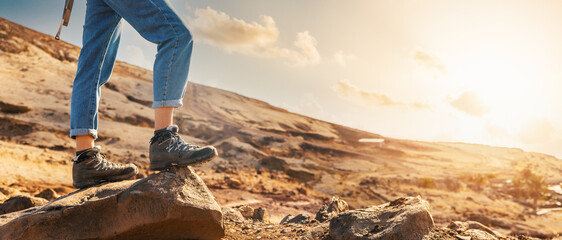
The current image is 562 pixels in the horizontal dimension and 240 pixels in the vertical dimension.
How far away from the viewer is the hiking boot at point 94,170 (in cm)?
254

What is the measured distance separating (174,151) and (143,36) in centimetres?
88

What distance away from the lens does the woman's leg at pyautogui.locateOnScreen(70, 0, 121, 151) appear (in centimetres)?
244

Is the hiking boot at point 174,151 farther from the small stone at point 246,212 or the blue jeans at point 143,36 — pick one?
the small stone at point 246,212

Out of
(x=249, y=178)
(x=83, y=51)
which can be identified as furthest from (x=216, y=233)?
(x=249, y=178)

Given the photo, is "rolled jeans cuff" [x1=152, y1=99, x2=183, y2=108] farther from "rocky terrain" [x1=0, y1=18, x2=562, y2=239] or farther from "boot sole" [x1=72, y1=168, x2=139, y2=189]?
"rocky terrain" [x1=0, y1=18, x2=562, y2=239]

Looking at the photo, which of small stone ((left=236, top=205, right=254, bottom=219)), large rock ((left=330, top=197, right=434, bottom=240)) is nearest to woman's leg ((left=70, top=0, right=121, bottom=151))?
large rock ((left=330, top=197, right=434, bottom=240))

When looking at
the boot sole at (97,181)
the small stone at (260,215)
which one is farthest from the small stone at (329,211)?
the boot sole at (97,181)

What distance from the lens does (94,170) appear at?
8.52 feet

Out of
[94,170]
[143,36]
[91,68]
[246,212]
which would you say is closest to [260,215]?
[246,212]

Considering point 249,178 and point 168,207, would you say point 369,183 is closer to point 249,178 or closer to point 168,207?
point 249,178

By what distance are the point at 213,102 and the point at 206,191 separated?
32340mm

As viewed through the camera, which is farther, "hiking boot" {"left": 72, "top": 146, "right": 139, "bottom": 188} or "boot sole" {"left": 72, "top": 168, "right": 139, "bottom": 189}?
"boot sole" {"left": 72, "top": 168, "right": 139, "bottom": 189}

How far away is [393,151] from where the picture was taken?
3278 cm

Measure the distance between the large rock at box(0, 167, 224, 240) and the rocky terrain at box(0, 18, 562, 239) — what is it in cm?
74
